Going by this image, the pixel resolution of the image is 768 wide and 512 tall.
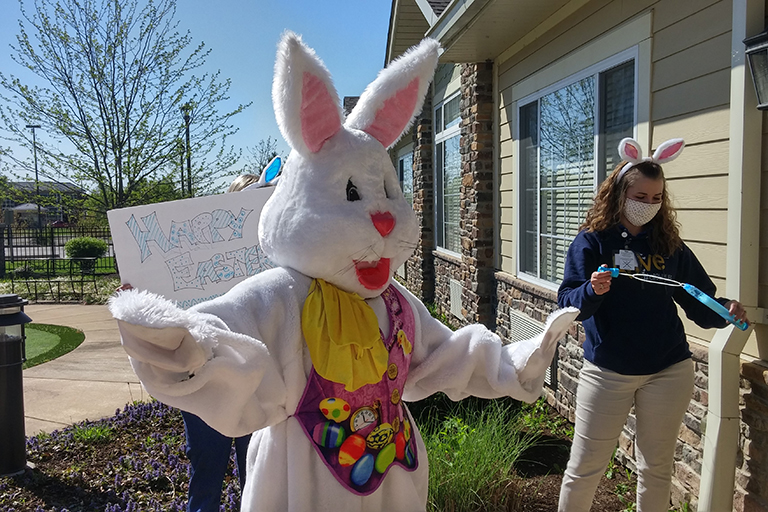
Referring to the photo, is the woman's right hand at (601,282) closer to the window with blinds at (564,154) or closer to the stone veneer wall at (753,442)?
the stone veneer wall at (753,442)

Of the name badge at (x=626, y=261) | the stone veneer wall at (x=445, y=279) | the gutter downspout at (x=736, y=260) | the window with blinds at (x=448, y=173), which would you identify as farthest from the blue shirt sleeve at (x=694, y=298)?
the window with blinds at (x=448, y=173)

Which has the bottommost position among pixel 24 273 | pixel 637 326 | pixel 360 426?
pixel 24 273

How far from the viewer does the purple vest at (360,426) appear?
1.80m

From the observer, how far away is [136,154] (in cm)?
1287

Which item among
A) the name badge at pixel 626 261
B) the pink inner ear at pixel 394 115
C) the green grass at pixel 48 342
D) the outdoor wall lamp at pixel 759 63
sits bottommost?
the green grass at pixel 48 342

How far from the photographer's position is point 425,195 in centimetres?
965

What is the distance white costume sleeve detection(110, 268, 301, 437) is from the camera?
4.43 feet

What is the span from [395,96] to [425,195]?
24.9 ft

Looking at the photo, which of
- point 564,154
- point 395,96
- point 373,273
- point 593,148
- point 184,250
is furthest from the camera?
point 564,154

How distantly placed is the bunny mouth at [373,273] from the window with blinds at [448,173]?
20.2 feet

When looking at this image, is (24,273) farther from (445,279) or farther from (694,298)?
(694,298)

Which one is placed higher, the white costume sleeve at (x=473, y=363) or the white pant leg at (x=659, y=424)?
the white costume sleeve at (x=473, y=363)

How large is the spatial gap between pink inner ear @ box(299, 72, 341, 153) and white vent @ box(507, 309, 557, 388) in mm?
3441

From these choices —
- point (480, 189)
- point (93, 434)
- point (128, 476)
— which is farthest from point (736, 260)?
point (93, 434)
